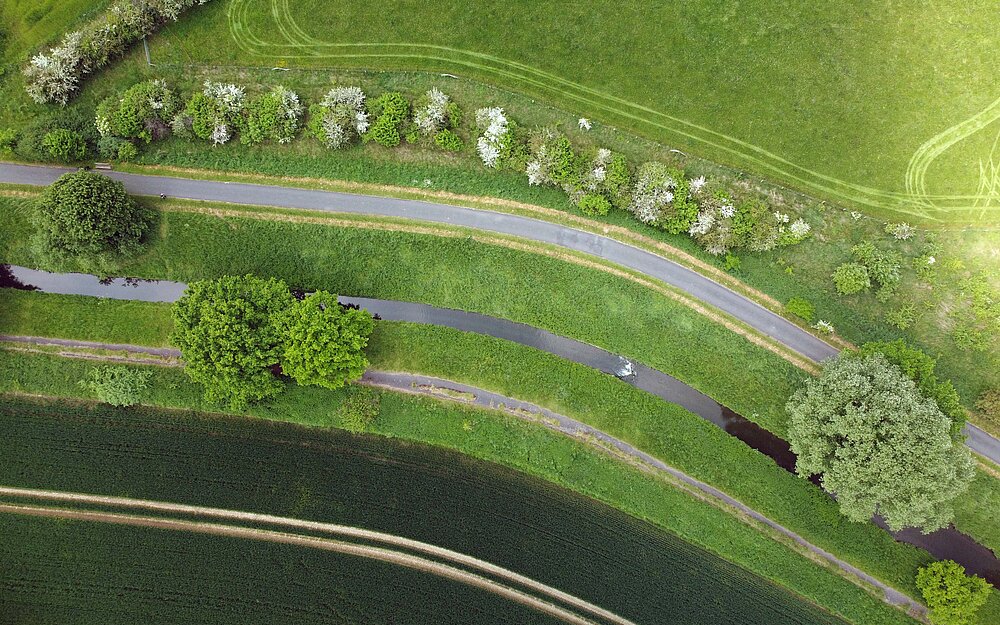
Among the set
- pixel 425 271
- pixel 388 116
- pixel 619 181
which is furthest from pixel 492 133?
pixel 425 271

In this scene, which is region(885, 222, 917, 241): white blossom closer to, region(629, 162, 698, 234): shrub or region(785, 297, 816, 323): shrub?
region(785, 297, 816, 323): shrub

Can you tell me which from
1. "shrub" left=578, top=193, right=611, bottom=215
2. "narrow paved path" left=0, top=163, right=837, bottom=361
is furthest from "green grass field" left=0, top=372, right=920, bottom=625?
"shrub" left=578, top=193, right=611, bottom=215

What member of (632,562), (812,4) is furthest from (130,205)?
(812,4)

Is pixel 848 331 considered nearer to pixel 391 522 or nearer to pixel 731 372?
pixel 731 372

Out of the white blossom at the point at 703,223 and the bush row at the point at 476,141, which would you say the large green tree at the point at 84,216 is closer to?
the bush row at the point at 476,141

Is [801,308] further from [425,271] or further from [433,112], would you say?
[433,112]

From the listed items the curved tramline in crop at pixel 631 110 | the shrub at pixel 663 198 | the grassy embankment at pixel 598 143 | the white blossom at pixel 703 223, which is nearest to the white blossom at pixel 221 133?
the grassy embankment at pixel 598 143
